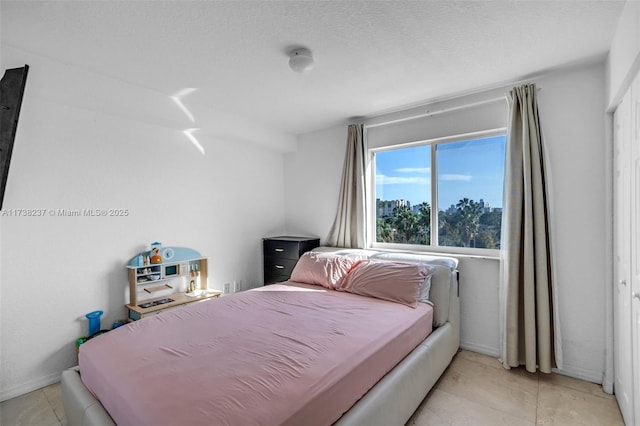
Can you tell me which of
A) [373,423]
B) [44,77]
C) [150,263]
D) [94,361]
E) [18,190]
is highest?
[44,77]

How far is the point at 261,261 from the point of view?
4.25 m

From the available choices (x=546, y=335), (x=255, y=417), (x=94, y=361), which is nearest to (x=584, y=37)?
(x=546, y=335)

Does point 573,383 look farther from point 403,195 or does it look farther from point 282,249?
point 282,249

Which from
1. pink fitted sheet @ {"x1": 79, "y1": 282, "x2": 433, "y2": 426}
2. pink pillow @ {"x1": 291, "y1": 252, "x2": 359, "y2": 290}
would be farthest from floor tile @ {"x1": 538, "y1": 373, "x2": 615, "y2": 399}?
pink pillow @ {"x1": 291, "y1": 252, "x2": 359, "y2": 290}

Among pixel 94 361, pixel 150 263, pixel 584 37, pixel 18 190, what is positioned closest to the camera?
pixel 94 361

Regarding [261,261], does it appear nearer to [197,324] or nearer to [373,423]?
[197,324]

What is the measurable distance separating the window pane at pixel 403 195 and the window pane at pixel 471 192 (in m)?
0.16

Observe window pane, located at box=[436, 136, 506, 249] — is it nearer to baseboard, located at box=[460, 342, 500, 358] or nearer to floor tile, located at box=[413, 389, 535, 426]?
baseboard, located at box=[460, 342, 500, 358]

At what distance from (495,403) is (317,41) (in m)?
2.78

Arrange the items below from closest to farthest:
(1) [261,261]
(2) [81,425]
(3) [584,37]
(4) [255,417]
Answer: (4) [255,417]
(2) [81,425]
(3) [584,37]
(1) [261,261]

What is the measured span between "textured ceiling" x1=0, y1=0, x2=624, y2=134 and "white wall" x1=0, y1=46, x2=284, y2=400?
0.34 metres

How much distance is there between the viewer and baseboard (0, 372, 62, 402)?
224 cm

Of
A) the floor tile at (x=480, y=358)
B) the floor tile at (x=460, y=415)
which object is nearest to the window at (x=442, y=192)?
the floor tile at (x=480, y=358)

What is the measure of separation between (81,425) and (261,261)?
2.80m
